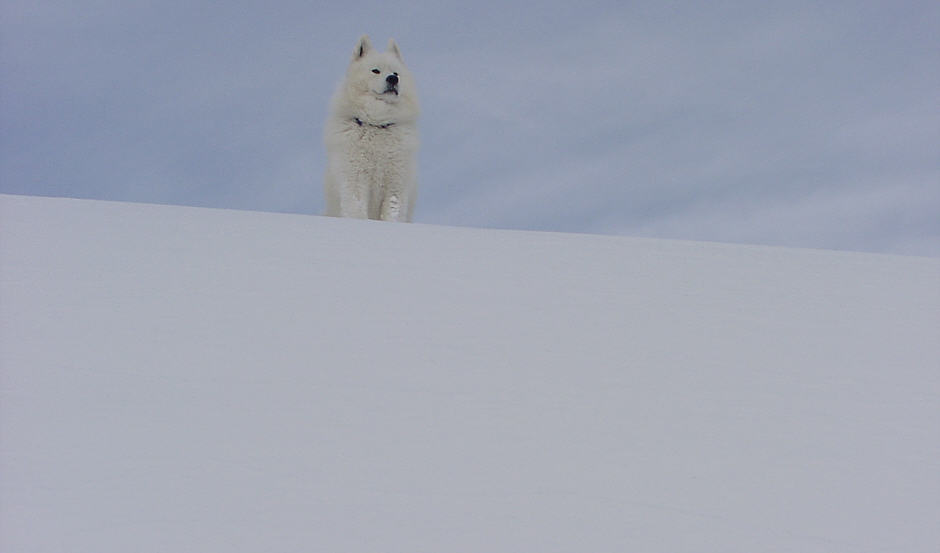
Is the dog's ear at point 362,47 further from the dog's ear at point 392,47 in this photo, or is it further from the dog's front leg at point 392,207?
the dog's front leg at point 392,207

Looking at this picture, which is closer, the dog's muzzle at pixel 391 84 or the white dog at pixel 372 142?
the white dog at pixel 372 142

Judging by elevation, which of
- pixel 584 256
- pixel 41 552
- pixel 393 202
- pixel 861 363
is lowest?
pixel 41 552

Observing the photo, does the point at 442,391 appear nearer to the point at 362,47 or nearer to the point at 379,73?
the point at 379,73

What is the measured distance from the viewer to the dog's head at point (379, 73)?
613cm

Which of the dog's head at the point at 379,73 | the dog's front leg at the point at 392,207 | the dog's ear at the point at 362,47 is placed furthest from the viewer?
the dog's ear at the point at 362,47

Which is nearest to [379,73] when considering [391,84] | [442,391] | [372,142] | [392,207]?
[391,84]

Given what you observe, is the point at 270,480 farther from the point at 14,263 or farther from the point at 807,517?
the point at 14,263

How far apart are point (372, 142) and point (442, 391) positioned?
10.9ft

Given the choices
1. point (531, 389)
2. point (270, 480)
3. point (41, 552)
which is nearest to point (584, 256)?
point (531, 389)

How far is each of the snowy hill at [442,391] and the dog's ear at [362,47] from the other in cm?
230

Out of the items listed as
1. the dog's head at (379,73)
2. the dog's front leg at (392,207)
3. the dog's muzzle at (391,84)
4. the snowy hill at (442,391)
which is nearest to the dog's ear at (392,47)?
the dog's head at (379,73)

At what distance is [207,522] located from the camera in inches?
91.0

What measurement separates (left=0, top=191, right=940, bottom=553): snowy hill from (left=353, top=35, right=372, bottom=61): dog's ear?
2.30m

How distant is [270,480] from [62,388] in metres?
0.80
